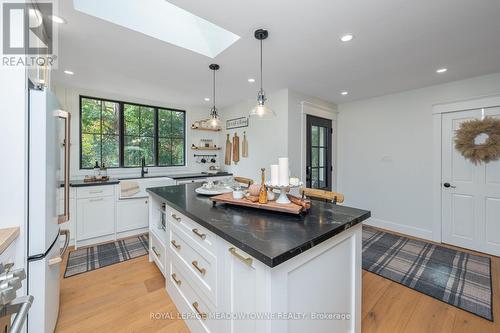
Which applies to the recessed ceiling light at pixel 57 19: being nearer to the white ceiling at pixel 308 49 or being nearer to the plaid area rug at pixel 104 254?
the white ceiling at pixel 308 49

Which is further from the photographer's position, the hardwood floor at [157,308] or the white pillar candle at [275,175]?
the hardwood floor at [157,308]

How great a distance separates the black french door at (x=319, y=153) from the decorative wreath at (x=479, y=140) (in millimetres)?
1913

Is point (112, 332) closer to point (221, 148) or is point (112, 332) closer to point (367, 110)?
A: point (221, 148)

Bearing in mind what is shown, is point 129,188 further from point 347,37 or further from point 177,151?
point 347,37

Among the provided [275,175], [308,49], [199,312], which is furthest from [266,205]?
[308,49]

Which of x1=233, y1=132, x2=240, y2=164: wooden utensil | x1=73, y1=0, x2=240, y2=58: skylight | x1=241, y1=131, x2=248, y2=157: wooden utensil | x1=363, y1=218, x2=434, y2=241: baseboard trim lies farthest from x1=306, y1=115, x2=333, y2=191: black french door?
x1=73, y1=0, x2=240, y2=58: skylight

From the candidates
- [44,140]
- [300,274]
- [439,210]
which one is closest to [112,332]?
[44,140]

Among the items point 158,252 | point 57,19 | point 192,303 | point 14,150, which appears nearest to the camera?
point 14,150

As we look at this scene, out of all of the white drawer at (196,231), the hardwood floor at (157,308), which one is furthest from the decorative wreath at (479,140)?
the white drawer at (196,231)

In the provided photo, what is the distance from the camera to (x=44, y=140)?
4.18ft

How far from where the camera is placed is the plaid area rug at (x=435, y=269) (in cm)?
199

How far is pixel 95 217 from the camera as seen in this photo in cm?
313

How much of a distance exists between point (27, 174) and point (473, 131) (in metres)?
4.74

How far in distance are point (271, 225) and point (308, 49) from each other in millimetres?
1907
